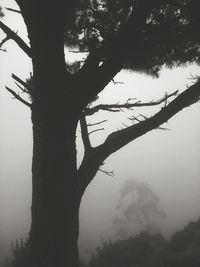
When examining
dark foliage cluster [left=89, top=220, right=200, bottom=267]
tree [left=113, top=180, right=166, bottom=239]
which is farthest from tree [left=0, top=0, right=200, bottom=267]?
tree [left=113, top=180, right=166, bottom=239]

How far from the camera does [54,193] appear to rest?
9.70 feet

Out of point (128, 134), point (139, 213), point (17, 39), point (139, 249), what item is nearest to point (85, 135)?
point (128, 134)

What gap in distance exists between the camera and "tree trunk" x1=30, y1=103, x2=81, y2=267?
286 cm

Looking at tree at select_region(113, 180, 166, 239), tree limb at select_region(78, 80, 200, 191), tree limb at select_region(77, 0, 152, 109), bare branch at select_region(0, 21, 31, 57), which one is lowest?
tree limb at select_region(78, 80, 200, 191)

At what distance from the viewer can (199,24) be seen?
342cm

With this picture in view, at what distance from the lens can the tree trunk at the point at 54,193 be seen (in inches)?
113

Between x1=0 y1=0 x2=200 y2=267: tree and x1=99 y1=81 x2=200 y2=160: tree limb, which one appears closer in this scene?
x1=0 y1=0 x2=200 y2=267: tree

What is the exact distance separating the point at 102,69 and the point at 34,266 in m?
Result: 1.77

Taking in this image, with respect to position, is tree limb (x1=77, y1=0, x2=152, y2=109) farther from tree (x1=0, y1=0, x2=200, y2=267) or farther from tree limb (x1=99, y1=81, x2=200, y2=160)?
tree limb (x1=99, y1=81, x2=200, y2=160)

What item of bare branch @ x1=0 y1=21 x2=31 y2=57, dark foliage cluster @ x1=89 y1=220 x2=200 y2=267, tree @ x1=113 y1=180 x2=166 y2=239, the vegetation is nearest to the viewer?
bare branch @ x1=0 y1=21 x2=31 y2=57

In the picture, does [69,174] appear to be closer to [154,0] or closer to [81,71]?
[81,71]

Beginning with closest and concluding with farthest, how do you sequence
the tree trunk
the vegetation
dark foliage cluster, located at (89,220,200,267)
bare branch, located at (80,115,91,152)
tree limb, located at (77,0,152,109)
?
1. the tree trunk
2. tree limb, located at (77,0,152,109)
3. bare branch, located at (80,115,91,152)
4. the vegetation
5. dark foliage cluster, located at (89,220,200,267)

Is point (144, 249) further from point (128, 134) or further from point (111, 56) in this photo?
point (111, 56)

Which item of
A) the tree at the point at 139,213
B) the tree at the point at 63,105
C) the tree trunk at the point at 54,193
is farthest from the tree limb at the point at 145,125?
the tree at the point at 139,213
